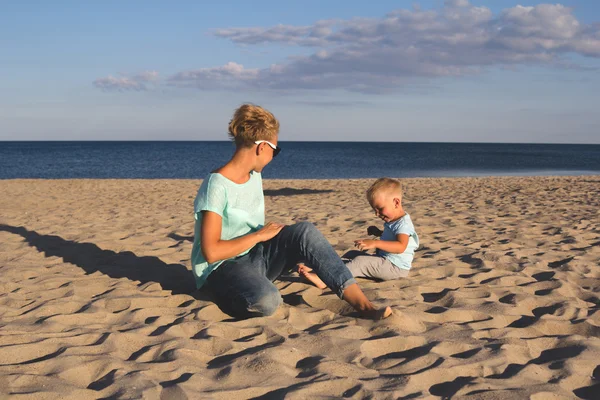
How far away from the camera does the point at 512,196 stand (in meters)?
10.9

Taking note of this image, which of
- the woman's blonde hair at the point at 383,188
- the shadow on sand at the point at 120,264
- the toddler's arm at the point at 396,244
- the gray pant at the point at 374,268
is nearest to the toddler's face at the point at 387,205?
the woman's blonde hair at the point at 383,188

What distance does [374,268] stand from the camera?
417 centimetres

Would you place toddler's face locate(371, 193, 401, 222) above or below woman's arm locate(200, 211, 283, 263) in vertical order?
above

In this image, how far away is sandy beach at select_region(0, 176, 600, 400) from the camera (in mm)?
2402

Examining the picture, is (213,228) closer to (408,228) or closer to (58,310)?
(58,310)

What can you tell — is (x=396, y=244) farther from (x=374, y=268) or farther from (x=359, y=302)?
(x=359, y=302)

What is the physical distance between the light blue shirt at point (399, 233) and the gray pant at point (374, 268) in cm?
4

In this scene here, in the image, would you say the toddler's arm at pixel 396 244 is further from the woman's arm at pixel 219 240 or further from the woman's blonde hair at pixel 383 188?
the woman's arm at pixel 219 240

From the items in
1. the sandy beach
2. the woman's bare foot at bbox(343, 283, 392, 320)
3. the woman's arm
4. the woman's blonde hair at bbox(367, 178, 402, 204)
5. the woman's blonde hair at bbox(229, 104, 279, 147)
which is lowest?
the sandy beach

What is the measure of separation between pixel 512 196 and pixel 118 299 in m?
9.08

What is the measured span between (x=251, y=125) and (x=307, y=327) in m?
1.26

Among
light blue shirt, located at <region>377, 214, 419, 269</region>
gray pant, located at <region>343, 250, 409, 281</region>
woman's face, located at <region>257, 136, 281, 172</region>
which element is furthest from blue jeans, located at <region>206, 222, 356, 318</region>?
light blue shirt, located at <region>377, 214, 419, 269</region>

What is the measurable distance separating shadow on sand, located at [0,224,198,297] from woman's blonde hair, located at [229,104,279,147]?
1.27 m

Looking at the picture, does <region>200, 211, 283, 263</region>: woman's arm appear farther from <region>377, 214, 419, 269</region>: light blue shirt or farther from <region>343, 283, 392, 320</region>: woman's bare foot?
<region>377, 214, 419, 269</region>: light blue shirt
